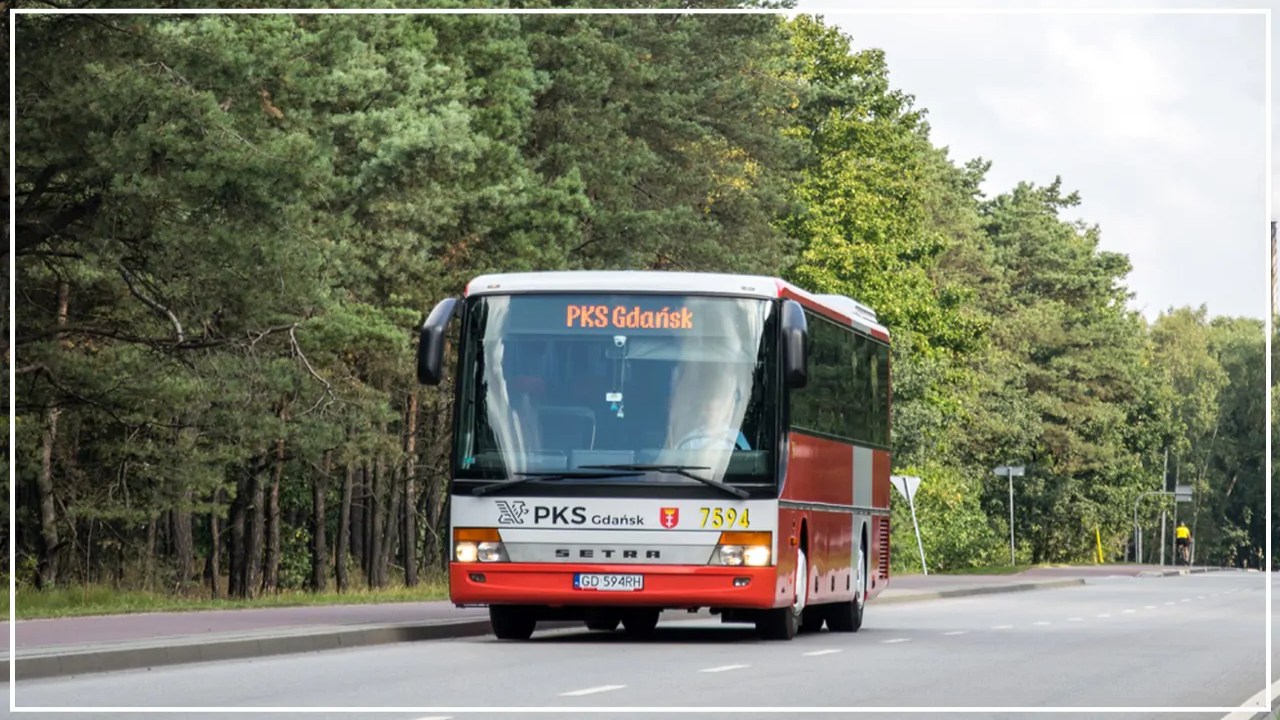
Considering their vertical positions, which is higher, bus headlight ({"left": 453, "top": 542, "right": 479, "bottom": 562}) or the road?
bus headlight ({"left": 453, "top": 542, "right": 479, "bottom": 562})

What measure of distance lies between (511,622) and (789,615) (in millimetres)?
2753

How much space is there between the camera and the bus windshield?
22.8 meters

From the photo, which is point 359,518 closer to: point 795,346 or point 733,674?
point 795,346

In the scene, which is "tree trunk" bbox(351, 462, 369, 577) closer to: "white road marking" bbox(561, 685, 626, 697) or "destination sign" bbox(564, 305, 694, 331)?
"destination sign" bbox(564, 305, 694, 331)

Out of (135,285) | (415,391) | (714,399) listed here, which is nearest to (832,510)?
(714,399)

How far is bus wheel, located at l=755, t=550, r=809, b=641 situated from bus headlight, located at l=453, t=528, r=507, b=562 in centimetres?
299

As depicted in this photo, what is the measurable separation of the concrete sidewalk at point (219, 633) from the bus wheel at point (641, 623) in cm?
155

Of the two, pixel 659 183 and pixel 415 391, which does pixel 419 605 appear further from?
pixel 659 183

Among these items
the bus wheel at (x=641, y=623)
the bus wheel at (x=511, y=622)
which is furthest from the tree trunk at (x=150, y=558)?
the bus wheel at (x=511, y=622)

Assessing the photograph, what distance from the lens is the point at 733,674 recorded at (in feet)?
62.3

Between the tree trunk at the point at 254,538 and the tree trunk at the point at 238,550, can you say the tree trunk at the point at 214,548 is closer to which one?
the tree trunk at the point at 238,550

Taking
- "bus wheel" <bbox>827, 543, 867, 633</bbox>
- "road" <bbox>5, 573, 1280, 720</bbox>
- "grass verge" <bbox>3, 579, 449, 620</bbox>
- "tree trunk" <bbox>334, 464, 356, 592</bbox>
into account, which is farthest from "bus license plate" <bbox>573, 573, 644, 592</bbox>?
"tree trunk" <bbox>334, 464, 356, 592</bbox>

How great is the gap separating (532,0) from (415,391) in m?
Answer: 8.55

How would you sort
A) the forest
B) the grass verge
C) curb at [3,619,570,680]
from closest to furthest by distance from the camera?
curb at [3,619,570,680] < the grass verge < the forest
